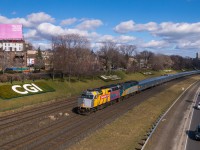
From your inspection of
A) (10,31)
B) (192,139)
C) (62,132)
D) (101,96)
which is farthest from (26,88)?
(10,31)

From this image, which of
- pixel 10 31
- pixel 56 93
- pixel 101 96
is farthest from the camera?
pixel 10 31

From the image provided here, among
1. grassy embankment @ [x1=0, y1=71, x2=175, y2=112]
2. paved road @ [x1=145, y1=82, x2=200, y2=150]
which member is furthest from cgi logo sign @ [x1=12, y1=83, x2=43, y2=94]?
paved road @ [x1=145, y1=82, x2=200, y2=150]

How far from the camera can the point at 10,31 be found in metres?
87.8

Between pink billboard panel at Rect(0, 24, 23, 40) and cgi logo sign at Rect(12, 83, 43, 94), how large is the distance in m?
42.5

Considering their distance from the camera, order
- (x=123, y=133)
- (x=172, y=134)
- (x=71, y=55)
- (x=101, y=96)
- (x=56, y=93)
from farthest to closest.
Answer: (x=71, y=55) → (x=56, y=93) → (x=101, y=96) → (x=123, y=133) → (x=172, y=134)

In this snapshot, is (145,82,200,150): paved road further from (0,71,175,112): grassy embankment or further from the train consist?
(0,71,175,112): grassy embankment

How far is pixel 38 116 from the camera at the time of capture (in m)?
35.8

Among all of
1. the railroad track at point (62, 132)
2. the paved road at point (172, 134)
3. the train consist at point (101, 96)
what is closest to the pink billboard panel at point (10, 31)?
the train consist at point (101, 96)

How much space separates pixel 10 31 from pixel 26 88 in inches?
1836

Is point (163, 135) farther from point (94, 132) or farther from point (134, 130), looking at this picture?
point (94, 132)

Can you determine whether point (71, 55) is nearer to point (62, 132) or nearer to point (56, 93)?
point (56, 93)

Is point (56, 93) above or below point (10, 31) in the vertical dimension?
below

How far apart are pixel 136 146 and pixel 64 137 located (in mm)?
8129

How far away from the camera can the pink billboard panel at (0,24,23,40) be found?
87188mm
